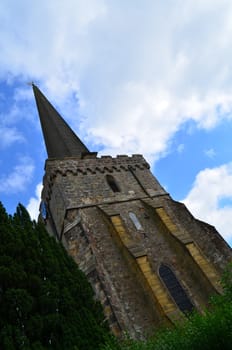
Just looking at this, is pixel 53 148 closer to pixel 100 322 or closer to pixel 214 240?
pixel 214 240

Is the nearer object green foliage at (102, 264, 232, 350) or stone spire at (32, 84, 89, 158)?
green foliage at (102, 264, 232, 350)

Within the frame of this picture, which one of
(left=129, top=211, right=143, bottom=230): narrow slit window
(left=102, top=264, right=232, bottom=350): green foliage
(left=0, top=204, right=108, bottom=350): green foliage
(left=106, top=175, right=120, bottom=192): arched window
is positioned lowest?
(left=102, top=264, right=232, bottom=350): green foliage

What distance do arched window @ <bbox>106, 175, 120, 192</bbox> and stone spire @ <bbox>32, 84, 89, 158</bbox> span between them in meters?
3.09

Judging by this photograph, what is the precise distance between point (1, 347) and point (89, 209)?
33.3ft

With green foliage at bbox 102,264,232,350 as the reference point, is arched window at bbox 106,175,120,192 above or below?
above

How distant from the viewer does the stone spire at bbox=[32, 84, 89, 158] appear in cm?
2262

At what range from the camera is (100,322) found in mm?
9125

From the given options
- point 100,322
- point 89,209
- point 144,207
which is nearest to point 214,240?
point 144,207

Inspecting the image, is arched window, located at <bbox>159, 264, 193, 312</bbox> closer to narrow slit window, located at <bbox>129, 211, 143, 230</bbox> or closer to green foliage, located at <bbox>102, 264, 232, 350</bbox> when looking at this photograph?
narrow slit window, located at <bbox>129, 211, 143, 230</bbox>

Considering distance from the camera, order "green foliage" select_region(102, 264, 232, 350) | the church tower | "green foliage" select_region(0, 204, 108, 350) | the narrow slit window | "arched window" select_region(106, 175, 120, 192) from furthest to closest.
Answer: "arched window" select_region(106, 175, 120, 192)
the narrow slit window
the church tower
"green foliage" select_region(102, 264, 232, 350)
"green foliage" select_region(0, 204, 108, 350)

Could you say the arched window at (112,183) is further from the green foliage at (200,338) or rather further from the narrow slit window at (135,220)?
the green foliage at (200,338)

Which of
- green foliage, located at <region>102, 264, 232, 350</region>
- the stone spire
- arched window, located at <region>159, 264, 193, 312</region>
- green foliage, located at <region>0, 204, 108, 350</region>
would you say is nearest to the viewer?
green foliage, located at <region>0, 204, 108, 350</region>

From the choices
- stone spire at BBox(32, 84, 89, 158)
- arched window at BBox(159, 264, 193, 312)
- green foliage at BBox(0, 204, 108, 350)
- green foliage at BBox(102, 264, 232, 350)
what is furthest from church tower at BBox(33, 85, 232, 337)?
green foliage at BBox(102, 264, 232, 350)

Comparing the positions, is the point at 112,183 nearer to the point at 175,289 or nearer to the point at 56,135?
the point at 175,289
